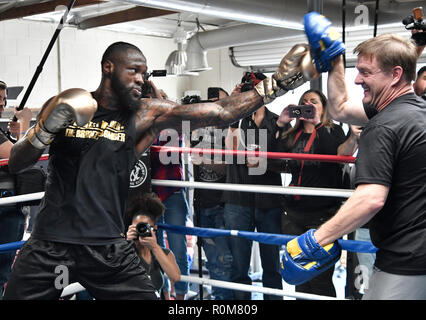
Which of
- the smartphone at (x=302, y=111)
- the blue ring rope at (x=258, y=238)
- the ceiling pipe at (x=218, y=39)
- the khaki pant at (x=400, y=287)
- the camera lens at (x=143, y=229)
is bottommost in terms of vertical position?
the khaki pant at (x=400, y=287)

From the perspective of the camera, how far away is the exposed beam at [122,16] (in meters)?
6.74

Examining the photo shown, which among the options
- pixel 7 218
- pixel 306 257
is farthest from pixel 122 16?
pixel 306 257

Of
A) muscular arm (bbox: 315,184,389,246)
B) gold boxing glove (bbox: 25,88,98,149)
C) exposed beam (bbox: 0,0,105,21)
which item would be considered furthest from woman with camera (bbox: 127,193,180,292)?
exposed beam (bbox: 0,0,105,21)

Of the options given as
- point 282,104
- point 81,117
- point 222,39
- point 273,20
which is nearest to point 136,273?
point 81,117

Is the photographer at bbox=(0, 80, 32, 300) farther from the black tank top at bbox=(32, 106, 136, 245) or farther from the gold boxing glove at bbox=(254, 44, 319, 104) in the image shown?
the gold boxing glove at bbox=(254, 44, 319, 104)

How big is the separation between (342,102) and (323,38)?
0.33m

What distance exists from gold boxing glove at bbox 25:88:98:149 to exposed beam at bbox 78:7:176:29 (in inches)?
199

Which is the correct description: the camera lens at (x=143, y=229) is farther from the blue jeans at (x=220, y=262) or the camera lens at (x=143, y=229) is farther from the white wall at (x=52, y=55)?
the white wall at (x=52, y=55)

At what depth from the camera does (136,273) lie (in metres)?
2.07

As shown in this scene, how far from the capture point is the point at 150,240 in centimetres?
269

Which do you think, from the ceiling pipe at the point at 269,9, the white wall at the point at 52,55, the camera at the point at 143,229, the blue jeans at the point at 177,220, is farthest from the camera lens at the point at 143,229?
the white wall at the point at 52,55

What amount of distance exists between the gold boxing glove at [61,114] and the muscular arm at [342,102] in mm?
940

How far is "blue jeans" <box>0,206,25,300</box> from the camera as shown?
3.04m

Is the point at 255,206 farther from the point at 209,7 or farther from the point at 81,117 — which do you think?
the point at 209,7
